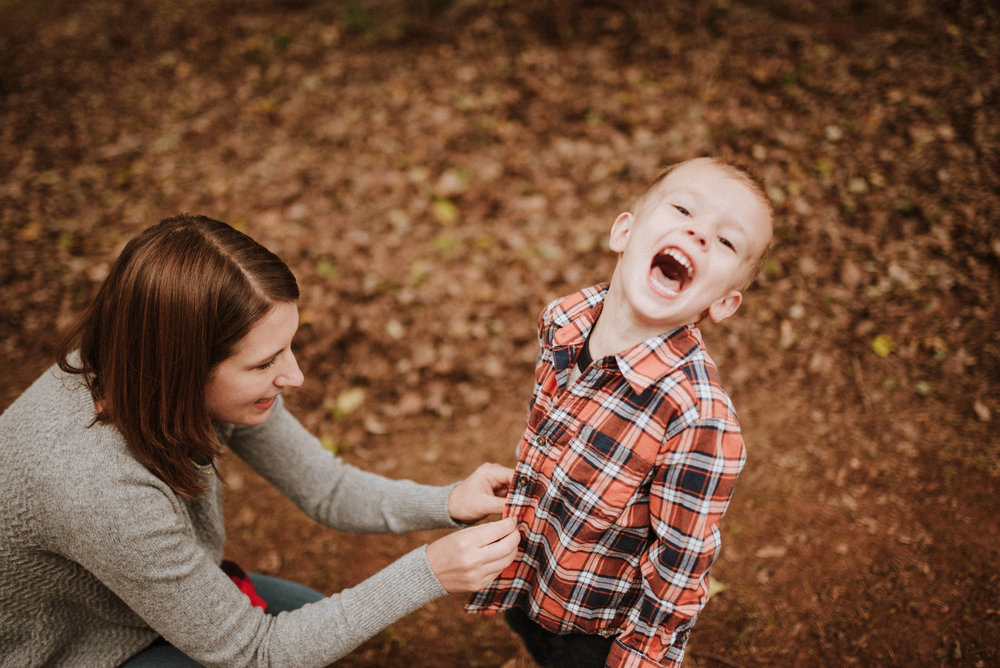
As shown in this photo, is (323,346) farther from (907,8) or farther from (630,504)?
(907,8)

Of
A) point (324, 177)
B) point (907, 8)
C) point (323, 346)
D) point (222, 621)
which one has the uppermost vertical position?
point (907, 8)

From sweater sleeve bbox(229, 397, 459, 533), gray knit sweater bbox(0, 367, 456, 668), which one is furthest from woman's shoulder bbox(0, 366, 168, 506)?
sweater sleeve bbox(229, 397, 459, 533)

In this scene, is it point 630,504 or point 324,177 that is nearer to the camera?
point 630,504

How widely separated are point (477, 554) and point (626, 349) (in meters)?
0.71

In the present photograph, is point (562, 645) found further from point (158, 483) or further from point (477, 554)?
point (158, 483)

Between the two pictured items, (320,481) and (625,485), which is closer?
(625,485)

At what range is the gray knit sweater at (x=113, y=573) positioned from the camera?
60.8 inches

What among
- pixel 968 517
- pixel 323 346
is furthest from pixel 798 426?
pixel 323 346

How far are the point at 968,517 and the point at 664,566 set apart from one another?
2570 millimetres

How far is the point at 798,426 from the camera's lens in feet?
11.5

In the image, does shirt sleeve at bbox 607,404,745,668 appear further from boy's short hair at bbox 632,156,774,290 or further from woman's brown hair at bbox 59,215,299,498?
woman's brown hair at bbox 59,215,299,498

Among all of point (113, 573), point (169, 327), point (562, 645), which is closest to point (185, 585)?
point (113, 573)

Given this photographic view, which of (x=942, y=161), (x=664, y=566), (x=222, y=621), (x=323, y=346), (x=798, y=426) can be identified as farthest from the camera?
(x=942, y=161)

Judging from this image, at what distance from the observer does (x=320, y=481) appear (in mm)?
2293
